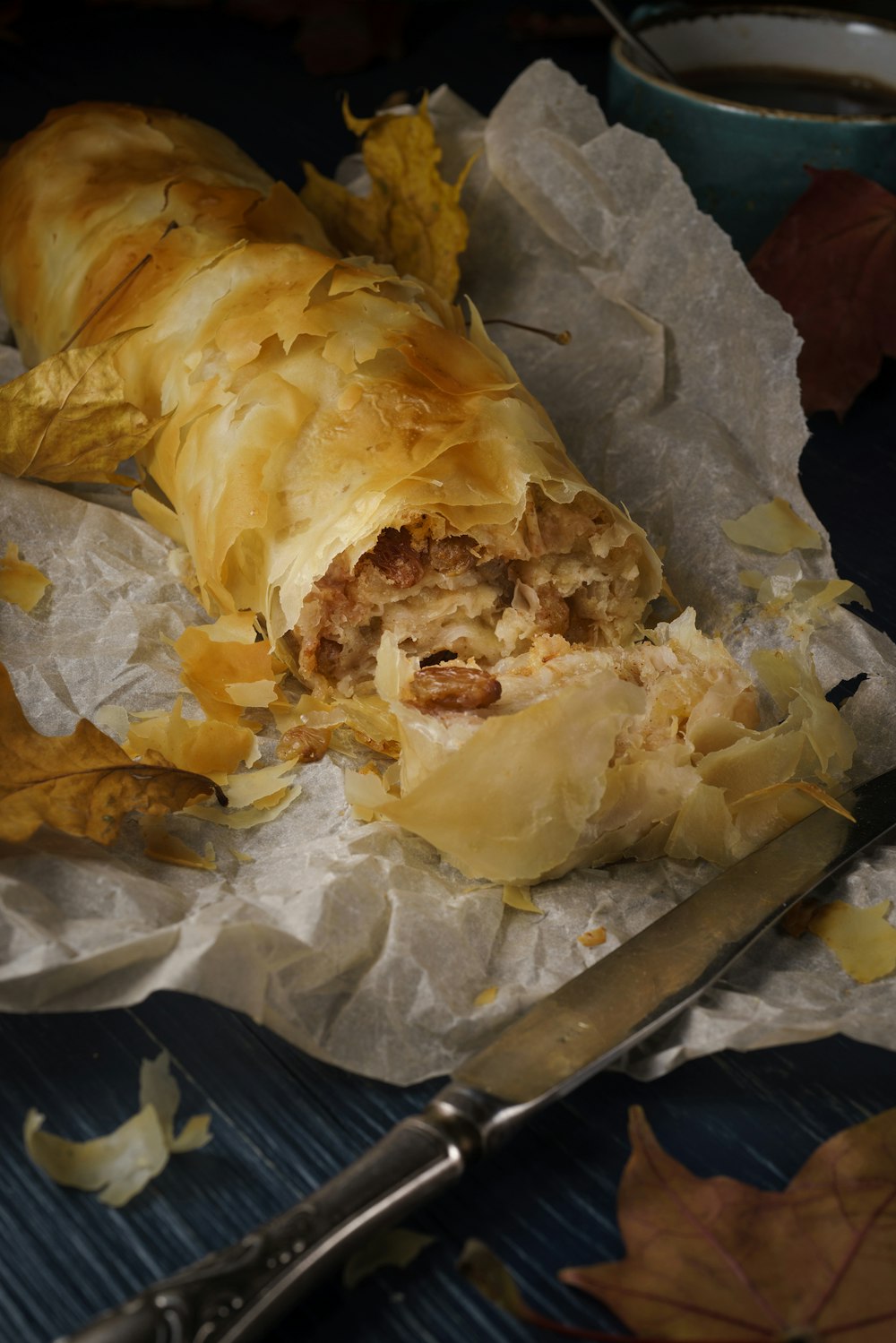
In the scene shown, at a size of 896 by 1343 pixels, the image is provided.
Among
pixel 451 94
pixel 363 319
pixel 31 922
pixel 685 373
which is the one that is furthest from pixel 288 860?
pixel 451 94

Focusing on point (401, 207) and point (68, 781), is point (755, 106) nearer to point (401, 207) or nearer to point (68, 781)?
point (401, 207)

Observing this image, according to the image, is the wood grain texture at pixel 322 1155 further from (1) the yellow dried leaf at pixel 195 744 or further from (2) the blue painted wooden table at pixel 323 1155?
(1) the yellow dried leaf at pixel 195 744

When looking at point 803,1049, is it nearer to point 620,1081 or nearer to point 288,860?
point 620,1081

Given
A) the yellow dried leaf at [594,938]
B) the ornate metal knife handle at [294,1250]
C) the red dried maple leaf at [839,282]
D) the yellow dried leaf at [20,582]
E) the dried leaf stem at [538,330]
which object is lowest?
the yellow dried leaf at [594,938]

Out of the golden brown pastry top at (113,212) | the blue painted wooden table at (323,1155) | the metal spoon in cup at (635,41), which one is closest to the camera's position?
the blue painted wooden table at (323,1155)

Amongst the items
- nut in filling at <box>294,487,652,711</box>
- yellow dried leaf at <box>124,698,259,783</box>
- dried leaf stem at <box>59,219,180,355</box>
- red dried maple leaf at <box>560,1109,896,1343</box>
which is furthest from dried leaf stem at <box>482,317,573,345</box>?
red dried maple leaf at <box>560,1109,896,1343</box>

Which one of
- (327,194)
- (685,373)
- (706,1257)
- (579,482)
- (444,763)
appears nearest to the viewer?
(706,1257)

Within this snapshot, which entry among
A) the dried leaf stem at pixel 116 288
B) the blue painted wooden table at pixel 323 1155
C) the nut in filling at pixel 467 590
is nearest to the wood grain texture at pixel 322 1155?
the blue painted wooden table at pixel 323 1155
